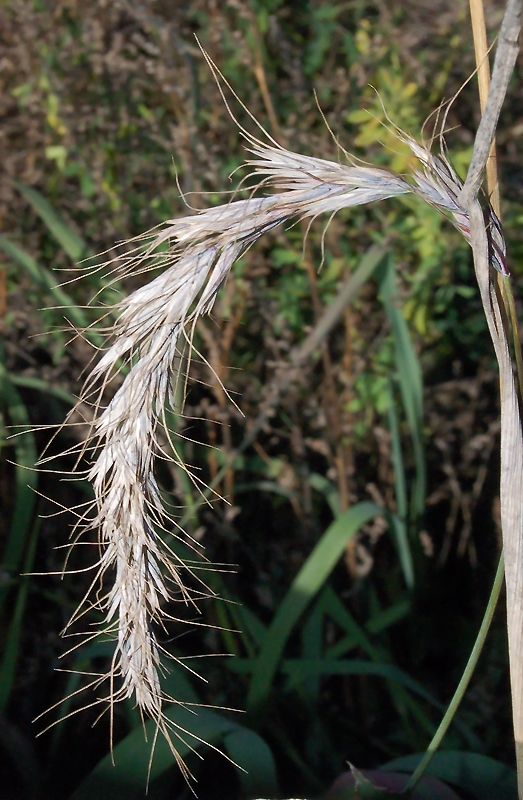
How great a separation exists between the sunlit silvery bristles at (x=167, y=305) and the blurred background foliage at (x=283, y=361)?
695mm

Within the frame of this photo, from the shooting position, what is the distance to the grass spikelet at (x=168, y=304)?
444 millimetres

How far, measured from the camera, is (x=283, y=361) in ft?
4.49

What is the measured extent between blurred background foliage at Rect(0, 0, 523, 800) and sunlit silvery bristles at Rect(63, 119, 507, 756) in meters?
0.70

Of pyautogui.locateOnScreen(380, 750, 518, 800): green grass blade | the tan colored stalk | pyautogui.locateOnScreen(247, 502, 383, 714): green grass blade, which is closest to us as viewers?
the tan colored stalk

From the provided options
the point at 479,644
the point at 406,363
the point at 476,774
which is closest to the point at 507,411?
the point at 479,644

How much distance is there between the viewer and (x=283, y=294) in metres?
1.46

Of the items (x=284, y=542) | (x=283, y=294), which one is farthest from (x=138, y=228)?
(x=284, y=542)

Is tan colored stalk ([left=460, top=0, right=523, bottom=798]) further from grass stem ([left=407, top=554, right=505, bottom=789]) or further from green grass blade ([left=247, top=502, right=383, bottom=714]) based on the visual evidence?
green grass blade ([left=247, top=502, right=383, bottom=714])

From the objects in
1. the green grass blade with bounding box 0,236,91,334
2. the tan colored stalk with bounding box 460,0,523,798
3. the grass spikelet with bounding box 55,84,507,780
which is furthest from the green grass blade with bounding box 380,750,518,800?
the green grass blade with bounding box 0,236,91,334

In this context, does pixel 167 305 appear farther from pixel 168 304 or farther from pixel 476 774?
pixel 476 774

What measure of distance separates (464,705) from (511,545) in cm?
99

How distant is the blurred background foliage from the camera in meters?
1.24

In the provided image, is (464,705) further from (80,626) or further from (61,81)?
(61,81)

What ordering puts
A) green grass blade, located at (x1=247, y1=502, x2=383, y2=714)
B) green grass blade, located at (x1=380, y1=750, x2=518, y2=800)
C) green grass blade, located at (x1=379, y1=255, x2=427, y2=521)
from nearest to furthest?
green grass blade, located at (x1=380, y1=750, x2=518, y2=800) < green grass blade, located at (x1=247, y1=502, x2=383, y2=714) < green grass blade, located at (x1=379, y1=255, x2=427, y2=521)
